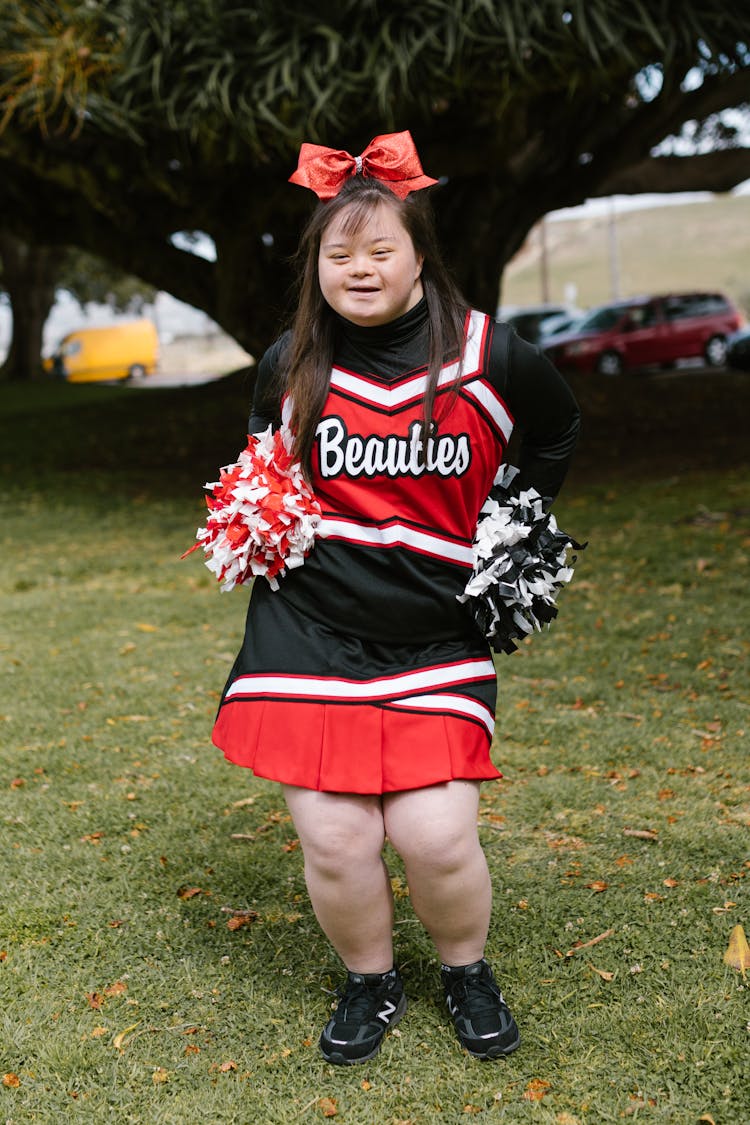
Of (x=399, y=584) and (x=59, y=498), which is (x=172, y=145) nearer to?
(x=59, y=498)

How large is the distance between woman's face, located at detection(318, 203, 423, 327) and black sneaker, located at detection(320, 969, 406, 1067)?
1.52 meters

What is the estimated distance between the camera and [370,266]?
2.56 meters

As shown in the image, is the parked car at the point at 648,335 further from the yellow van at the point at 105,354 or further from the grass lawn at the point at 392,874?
the yellow van at the point at 105,354

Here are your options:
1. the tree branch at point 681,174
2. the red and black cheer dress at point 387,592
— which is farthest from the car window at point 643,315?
the red and black cheer dress at point 387,592

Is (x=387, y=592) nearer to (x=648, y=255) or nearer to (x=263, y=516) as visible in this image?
(x=263, y=516)

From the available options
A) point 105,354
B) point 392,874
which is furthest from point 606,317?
point 392,874

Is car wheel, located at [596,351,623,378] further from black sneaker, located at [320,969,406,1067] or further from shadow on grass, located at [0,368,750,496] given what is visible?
black sneaker, located at [320,969,406,1067]

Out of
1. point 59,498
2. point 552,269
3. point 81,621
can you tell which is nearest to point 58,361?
point 59,498

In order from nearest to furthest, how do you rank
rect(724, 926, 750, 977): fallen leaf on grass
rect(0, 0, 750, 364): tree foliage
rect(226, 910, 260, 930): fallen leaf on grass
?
rect(724, 926, 750, 977): fallen leaf on grass < rect(226, 910, 260, 930): fallen leaf on grass < rect(0, 0, 750, 364): tree foliage

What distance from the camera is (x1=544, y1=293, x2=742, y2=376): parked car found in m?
22.9

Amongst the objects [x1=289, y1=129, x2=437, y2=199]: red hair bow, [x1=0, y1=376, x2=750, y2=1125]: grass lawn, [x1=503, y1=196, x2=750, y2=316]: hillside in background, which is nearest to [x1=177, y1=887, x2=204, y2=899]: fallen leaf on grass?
[x1=0, y1=376, x2=750, y2=1125]: grass lawn

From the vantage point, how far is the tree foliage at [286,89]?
26.7 ft

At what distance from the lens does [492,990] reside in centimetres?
278

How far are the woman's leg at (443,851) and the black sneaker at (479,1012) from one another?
0.14 metres
